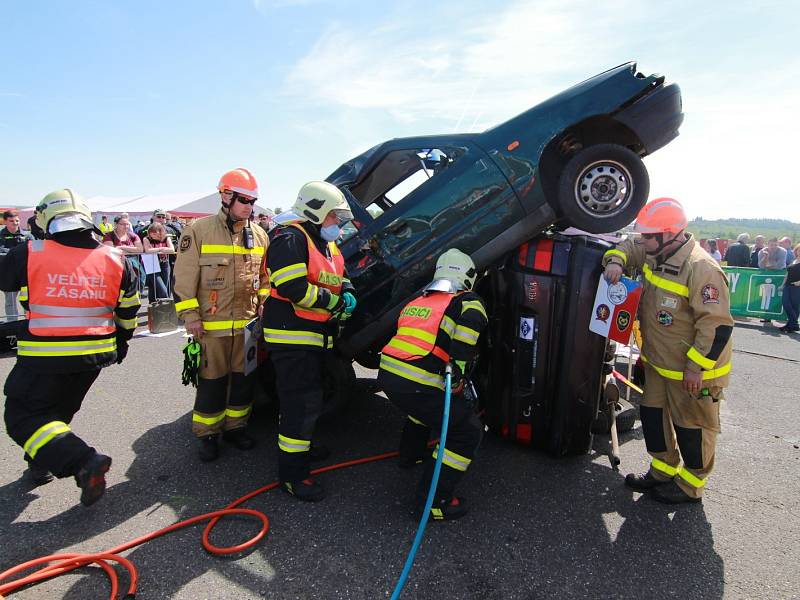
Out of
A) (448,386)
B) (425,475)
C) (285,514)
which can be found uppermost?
(448,386)

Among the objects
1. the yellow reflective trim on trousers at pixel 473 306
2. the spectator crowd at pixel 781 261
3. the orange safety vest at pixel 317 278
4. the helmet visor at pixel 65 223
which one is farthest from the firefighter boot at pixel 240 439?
the spectator crowd at pixel 781 261

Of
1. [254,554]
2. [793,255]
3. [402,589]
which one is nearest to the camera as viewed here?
[402,589]

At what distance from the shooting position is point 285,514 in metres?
2.83

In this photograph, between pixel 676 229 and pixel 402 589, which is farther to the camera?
pixel 676 229

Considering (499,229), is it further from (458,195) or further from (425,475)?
(425,475)

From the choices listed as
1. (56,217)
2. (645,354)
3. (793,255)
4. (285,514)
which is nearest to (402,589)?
(285,514)

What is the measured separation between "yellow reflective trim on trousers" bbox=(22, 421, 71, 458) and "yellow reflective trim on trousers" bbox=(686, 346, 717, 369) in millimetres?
3660

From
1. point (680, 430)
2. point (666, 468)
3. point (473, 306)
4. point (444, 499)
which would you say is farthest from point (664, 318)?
point (444, 499)

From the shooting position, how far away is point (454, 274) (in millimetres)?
2998

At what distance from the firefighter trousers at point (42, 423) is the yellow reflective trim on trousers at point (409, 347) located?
6.00ft

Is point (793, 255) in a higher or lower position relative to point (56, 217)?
lower

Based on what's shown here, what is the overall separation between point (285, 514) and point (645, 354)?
246cm

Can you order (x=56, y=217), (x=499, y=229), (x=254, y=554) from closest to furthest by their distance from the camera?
(x=254, y=554), (x=56, y=217), (x=499, y=229)

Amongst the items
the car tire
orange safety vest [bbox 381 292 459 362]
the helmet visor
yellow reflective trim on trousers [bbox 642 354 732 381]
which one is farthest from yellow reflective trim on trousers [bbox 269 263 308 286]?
yellow reflective trim on trousers [bbox 642 354 732 381]
